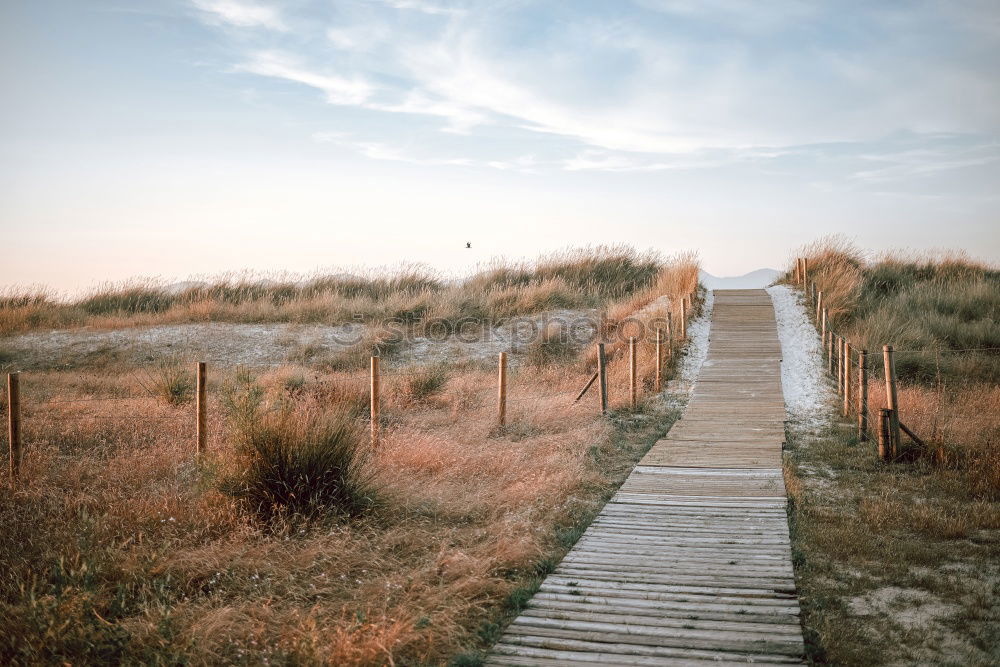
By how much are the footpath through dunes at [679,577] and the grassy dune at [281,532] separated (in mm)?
244

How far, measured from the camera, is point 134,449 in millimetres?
7391

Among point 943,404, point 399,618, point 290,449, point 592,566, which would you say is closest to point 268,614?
point 399,618

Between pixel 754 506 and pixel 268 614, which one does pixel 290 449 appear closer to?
pixel 268 614

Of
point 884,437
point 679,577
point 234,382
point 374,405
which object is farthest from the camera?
point 234,382

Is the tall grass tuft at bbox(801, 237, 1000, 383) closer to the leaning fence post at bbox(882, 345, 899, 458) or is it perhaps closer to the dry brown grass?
the leaning fence post at bbox(882, 345, 899, 458)

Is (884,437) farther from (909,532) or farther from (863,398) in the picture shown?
(909,532)

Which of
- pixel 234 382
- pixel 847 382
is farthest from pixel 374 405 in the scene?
pixel 847 382

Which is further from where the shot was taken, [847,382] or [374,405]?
[847,382]

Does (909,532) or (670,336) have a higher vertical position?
(670,336)

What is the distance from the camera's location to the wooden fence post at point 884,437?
8.09 meters

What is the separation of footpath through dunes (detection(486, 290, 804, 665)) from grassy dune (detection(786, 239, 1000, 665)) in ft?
0.77

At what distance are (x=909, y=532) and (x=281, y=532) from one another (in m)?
4.91

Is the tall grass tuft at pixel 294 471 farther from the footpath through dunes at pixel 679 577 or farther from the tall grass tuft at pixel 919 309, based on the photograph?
the tall grass tuft at pixel 919 309

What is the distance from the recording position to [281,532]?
16.5 feet
